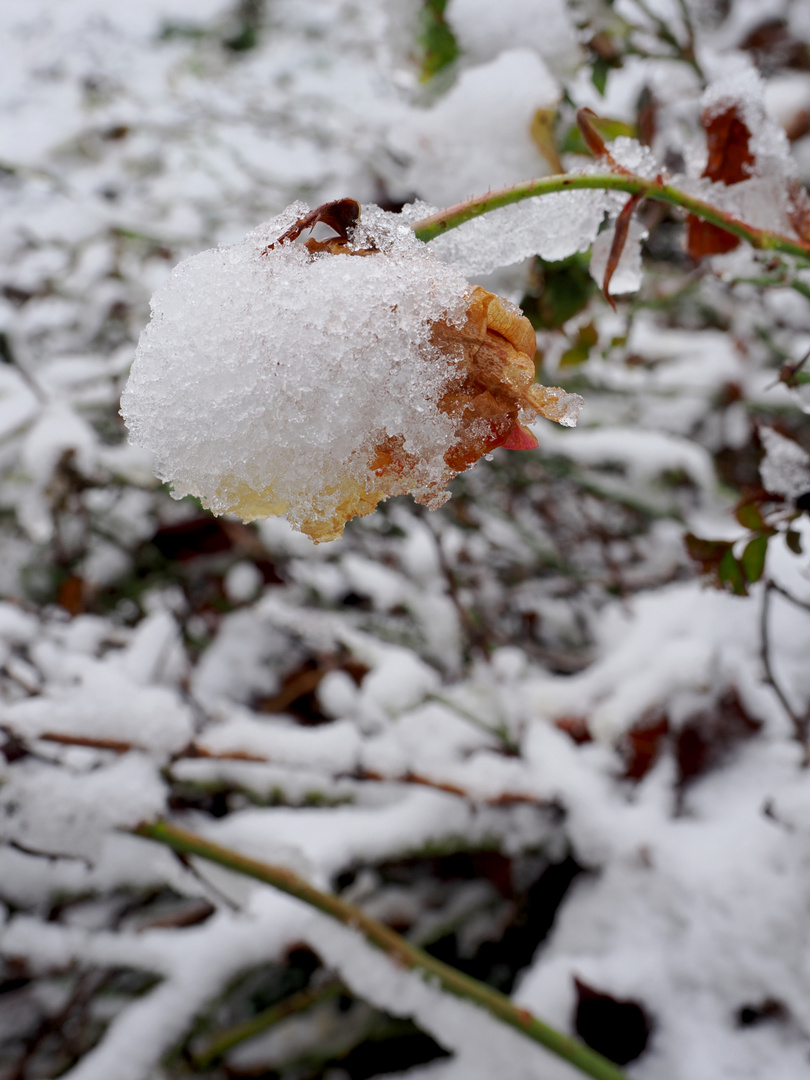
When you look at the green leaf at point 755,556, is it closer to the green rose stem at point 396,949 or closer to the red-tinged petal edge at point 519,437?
the red-tinged petal edge at point 519,437

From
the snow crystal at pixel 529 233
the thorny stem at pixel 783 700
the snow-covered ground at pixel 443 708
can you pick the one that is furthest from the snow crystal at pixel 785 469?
the snow crystal at pixel 529 233

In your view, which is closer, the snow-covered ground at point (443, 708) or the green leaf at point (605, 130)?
the green leaf at point (605, 130)

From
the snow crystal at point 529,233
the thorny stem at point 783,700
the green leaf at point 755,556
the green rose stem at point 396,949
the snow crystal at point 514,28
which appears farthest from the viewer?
the snow crystal at point 514,28

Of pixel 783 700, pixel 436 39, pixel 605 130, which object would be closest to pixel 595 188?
pixel 605 130

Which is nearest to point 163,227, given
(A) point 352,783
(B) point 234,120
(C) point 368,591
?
(B) point 234,120

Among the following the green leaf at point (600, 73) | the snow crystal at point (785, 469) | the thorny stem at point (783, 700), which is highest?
the green leaf at point (600, 73)

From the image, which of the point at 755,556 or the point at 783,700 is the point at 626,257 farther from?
the point at 783,700

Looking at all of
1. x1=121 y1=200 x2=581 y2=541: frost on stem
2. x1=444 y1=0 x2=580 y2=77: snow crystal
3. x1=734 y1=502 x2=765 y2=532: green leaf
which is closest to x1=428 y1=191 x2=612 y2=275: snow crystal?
x1=121 y1=200 x2=581 y2=541: frost on stem
